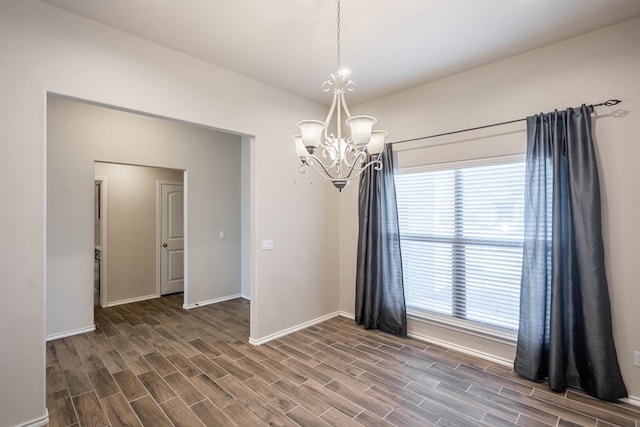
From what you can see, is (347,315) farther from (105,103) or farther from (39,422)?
(105,103)

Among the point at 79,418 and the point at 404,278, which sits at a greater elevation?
the point at 404,278

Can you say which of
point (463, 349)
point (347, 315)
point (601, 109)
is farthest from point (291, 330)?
point (601, 109)

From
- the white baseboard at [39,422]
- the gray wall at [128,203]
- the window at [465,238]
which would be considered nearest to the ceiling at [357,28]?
the window at [465,238]

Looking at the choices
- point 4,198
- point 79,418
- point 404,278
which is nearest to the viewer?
point 4,198

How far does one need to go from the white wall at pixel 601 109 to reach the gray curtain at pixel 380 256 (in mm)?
667

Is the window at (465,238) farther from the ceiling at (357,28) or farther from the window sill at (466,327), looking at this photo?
the ceiling at (357,28)

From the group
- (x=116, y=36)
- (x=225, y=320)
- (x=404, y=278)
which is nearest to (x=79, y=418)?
(x=225, y=320)

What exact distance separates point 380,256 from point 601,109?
246cm

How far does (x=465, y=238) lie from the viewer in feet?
10.8

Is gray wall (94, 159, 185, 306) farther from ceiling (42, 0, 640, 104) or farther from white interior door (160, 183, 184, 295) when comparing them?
ceiling (42, 0, 640, 104)

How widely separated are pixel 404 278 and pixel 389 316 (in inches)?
20.0

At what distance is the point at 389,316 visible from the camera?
3795 mm

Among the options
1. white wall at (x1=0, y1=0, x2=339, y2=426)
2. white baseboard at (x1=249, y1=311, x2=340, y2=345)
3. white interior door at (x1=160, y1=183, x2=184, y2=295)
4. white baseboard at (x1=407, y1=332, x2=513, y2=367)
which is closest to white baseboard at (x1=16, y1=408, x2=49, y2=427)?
white wall at (x1=0, y1=0, x2=339, y2=426)

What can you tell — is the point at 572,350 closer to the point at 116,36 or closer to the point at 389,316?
the point at 389,316
